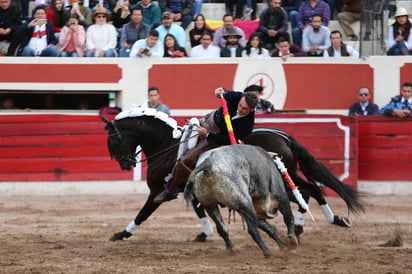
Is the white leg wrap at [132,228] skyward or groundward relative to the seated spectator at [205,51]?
groundward

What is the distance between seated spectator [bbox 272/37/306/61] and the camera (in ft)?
44.0

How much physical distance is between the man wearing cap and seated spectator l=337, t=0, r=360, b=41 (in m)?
2.74

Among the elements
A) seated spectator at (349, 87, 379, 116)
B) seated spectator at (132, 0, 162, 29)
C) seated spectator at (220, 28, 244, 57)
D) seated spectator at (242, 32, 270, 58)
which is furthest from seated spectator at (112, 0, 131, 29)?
seated spectator at (349, 87, 379, 116)

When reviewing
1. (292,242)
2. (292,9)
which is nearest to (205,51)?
(292,9)

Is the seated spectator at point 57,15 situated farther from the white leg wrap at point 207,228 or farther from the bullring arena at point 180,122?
the white leg wrap at point 207,228

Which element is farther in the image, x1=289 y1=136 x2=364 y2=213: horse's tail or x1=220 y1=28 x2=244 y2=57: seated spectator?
x1=220 y1=28 x2=244 y2=57: seated spectator

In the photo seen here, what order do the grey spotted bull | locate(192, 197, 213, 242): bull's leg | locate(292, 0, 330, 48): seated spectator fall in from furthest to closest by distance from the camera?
locate(292, 0, 330, 48): seated spectator
locate(192, 197, 213, 242): bull's leg
the grey spotted bull

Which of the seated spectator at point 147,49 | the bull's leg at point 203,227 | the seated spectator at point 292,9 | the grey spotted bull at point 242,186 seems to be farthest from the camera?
the seated spectator at point 292,9

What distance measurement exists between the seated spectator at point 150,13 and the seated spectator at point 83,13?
2.75ft

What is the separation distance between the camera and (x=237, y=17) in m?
15.0

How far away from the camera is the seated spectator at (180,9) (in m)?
14.5

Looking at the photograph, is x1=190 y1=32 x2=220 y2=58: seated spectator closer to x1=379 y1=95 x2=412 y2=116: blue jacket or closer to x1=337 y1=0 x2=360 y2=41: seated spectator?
x1=337 y1=0 x2=360 y2=41: seated spectator

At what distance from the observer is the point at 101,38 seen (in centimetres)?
1372

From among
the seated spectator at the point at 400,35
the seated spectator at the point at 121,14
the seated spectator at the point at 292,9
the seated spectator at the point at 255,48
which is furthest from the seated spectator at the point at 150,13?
the seated spectator at the point at 400,35
